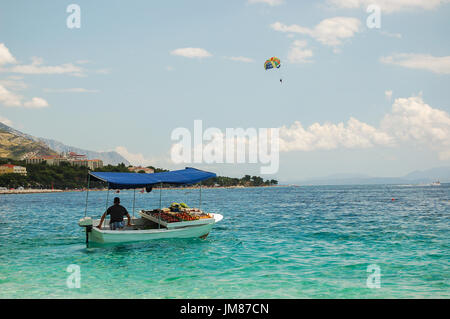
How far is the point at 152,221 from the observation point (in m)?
24.3

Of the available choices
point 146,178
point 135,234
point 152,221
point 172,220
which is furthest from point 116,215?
point 152,221

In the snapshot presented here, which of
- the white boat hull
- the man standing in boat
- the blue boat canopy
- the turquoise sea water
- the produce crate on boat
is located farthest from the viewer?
the produce crate on boat

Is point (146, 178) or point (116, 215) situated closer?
point (116, 215)

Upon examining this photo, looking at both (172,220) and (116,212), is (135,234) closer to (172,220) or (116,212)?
(116,212)

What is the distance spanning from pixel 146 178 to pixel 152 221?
3.50 metres

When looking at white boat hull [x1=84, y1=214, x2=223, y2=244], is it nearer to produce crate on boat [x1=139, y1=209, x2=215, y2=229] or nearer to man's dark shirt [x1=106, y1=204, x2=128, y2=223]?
produce crate on boat [x1=139, y1=209, x2=215, y2=229]

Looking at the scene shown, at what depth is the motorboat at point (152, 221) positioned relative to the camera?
1998 cm

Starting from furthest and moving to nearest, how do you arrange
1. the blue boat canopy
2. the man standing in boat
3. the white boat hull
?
the blue boat canopy < the man standing in boat < the white boat hull

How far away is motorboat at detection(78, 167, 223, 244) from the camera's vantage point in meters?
20.0

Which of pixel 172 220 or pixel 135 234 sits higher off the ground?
pixel 172 220

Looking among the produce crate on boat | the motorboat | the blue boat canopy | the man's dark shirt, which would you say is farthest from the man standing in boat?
the produce crate on boat

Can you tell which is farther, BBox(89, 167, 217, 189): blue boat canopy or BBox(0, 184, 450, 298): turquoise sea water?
BBox(89, 167, 217, 189): blue boat canopy

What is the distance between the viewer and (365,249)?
799 inches
